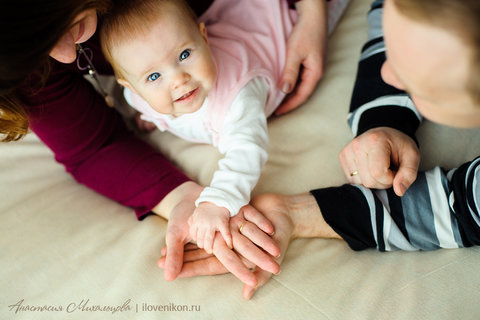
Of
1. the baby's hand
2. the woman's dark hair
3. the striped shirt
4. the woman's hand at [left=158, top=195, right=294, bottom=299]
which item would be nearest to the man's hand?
the striped shirt

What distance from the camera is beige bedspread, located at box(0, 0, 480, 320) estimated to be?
71cm

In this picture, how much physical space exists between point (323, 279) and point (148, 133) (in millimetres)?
686

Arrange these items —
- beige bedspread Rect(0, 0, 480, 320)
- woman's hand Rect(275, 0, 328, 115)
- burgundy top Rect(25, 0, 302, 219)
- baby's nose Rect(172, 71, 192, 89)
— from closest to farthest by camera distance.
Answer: beige bedspread Rect(0, 0, 480, 320), baby's nose Rect(172, 71, 192, 89), burgundy top Rect(25, 0, 302, 219), woman's hand Rect(275, 0, 328, 115)

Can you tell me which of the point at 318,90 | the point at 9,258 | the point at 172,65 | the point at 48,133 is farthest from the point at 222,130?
the point at 9,258

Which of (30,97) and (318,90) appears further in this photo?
(318,90)

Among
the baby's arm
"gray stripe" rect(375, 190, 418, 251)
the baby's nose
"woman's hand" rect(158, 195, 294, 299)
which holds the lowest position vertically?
"gray stripe" rect(375, 190, 418, 251)

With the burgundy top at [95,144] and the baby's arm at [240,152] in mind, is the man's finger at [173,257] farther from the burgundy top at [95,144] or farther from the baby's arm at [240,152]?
the burgundy top at [95,144]

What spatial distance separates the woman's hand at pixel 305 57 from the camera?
1.05 meters

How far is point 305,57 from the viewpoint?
1.06 metres

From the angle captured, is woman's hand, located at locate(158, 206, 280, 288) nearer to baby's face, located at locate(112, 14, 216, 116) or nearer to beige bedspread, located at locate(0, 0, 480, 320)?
beige bedspread, located at locate(0, 0, 480, 320)

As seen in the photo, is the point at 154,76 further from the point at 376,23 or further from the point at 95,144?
the point at 376,23

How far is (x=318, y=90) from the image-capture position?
1.08m

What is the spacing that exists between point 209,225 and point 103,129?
0.44 metres

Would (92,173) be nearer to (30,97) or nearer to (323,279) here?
(30,97)
